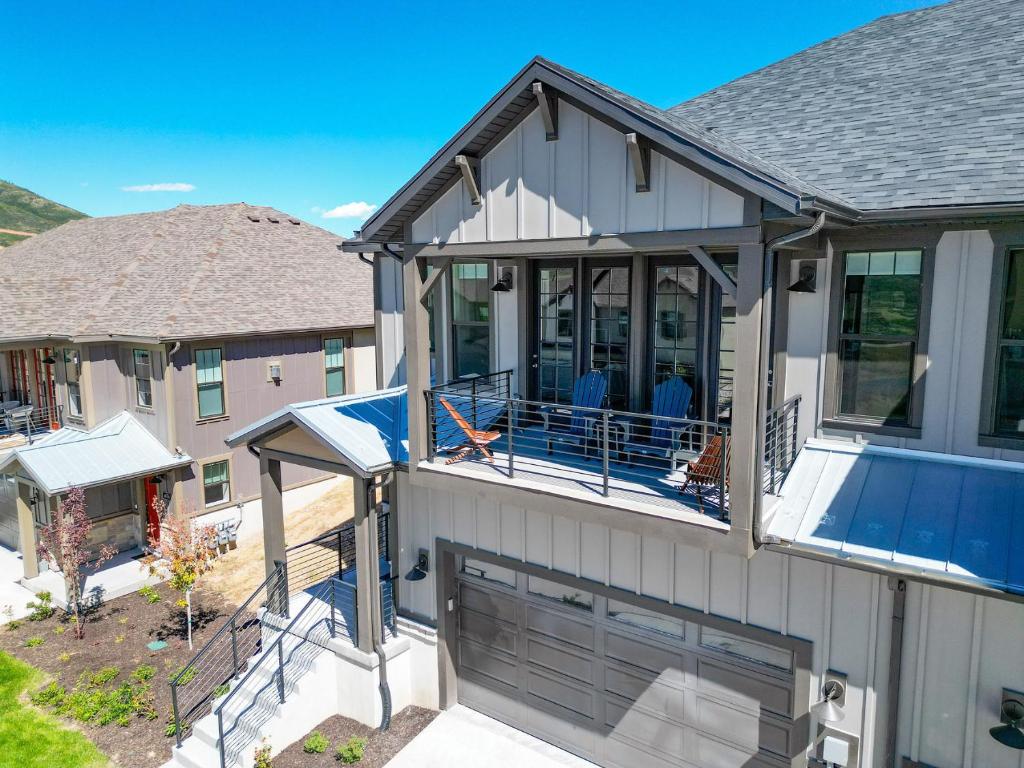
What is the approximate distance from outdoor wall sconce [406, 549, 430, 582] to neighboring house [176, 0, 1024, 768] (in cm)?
4

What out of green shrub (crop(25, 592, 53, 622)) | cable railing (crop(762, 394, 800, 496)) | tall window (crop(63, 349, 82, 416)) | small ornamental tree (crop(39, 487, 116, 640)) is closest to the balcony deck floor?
cable railing (crop(762, 394, 800, 496))

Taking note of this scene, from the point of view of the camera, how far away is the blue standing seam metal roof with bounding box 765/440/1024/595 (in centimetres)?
534

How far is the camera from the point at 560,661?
859 centimetres

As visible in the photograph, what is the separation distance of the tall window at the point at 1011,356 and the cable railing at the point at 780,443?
1.74 m

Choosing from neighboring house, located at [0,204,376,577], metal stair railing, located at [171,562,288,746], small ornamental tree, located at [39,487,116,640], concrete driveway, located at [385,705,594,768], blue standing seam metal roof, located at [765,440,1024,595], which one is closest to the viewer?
blue standing seam metal roof, located at [765,440,1024,595]

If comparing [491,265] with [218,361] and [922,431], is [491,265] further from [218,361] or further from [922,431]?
[218,361]

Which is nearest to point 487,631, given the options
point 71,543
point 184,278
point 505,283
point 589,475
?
point 589,475

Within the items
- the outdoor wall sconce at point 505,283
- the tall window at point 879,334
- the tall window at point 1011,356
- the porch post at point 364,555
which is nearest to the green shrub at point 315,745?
the porch post at point 364,555

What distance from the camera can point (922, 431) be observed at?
21.5ft

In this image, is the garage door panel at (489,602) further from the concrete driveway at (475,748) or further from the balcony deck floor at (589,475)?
the balcony deck floor at (589,475)

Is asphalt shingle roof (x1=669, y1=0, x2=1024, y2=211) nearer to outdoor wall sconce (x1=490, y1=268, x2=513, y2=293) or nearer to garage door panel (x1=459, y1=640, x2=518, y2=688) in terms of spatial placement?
outdoor wall sconce (x1=490, y1=268, x2=513, y2=293)

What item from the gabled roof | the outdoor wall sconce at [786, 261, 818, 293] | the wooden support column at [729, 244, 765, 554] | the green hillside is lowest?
the gabled roof

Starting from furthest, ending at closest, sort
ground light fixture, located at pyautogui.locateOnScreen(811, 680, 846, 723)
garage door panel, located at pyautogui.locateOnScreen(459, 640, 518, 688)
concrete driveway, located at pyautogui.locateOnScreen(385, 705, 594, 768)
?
1. garage door panel, located at pyautogui.locateOnScreen(459, 640, 518, 688)
2. concrete driveway, located at pyautogui.locateOnScreen(385, 705, 594, 768)
3. ground light fixture, located at pyautogui.locateOnScreen(811, 680, 846, 723)

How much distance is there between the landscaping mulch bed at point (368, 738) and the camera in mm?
8359
